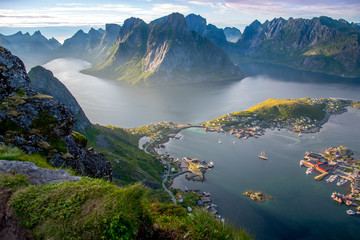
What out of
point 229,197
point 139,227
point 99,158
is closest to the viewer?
point 139,227

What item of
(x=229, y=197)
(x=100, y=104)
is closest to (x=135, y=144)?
(x=229, y=197)

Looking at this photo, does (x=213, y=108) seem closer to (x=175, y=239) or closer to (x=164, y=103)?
(x=164, y=103)

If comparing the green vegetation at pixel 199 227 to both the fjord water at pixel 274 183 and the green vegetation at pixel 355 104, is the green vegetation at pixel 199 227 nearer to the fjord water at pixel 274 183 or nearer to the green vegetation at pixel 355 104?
the fjord water at pixel 274 183

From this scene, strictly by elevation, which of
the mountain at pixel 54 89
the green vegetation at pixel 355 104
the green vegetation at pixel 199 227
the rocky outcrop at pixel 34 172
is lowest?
the green vegetation at pixel 355 104

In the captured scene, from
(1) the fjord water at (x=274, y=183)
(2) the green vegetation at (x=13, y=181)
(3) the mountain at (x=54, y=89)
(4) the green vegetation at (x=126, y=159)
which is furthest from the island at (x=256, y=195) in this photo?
(2) the green vegetation at (x=13, y=181)

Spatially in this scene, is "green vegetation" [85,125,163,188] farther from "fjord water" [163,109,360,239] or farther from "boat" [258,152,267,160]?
"boat" [258,152,267,160]

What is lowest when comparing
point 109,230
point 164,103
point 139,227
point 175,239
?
point 164,103

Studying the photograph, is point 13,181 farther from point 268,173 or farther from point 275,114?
point 275,114
